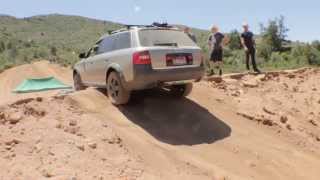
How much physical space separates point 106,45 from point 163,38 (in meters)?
1.69

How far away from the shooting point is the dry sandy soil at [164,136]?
793cm

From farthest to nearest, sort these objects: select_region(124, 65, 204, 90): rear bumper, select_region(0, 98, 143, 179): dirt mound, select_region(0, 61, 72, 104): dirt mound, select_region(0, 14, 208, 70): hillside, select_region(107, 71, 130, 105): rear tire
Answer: select_region(0, 14, 208, 70): hillside < select_region(0, 61, 72, 104): dirt mound < select_region(107, 71, 130, 105): rear tire < select_region(124, 65, 204, 90): rear bumper < select_region(0, 98, 143, 179): dirt mound

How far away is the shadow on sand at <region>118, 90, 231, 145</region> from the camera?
382 inches

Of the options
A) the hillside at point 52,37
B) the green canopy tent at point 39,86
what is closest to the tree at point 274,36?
the hillside at point 52,37

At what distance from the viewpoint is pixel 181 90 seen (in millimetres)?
11172

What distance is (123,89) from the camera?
10.0 m

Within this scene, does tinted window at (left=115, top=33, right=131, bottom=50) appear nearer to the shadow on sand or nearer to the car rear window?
the car rear window

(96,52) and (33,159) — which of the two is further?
(96,52)

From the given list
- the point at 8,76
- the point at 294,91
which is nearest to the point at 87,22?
the point at 8,76

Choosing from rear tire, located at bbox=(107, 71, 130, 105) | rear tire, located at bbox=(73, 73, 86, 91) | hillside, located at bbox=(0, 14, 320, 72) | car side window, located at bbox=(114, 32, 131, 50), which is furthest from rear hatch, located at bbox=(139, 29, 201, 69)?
hillside, located at bbox=(0, 14, 320, 72)

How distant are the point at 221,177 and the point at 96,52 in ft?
16.1

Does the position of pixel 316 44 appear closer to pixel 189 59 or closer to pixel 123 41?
pixel 189 59

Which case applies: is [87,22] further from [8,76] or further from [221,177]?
[221,177]

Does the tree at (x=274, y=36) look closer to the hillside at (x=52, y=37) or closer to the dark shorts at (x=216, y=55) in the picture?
the hillside at (x=52, y=37)
